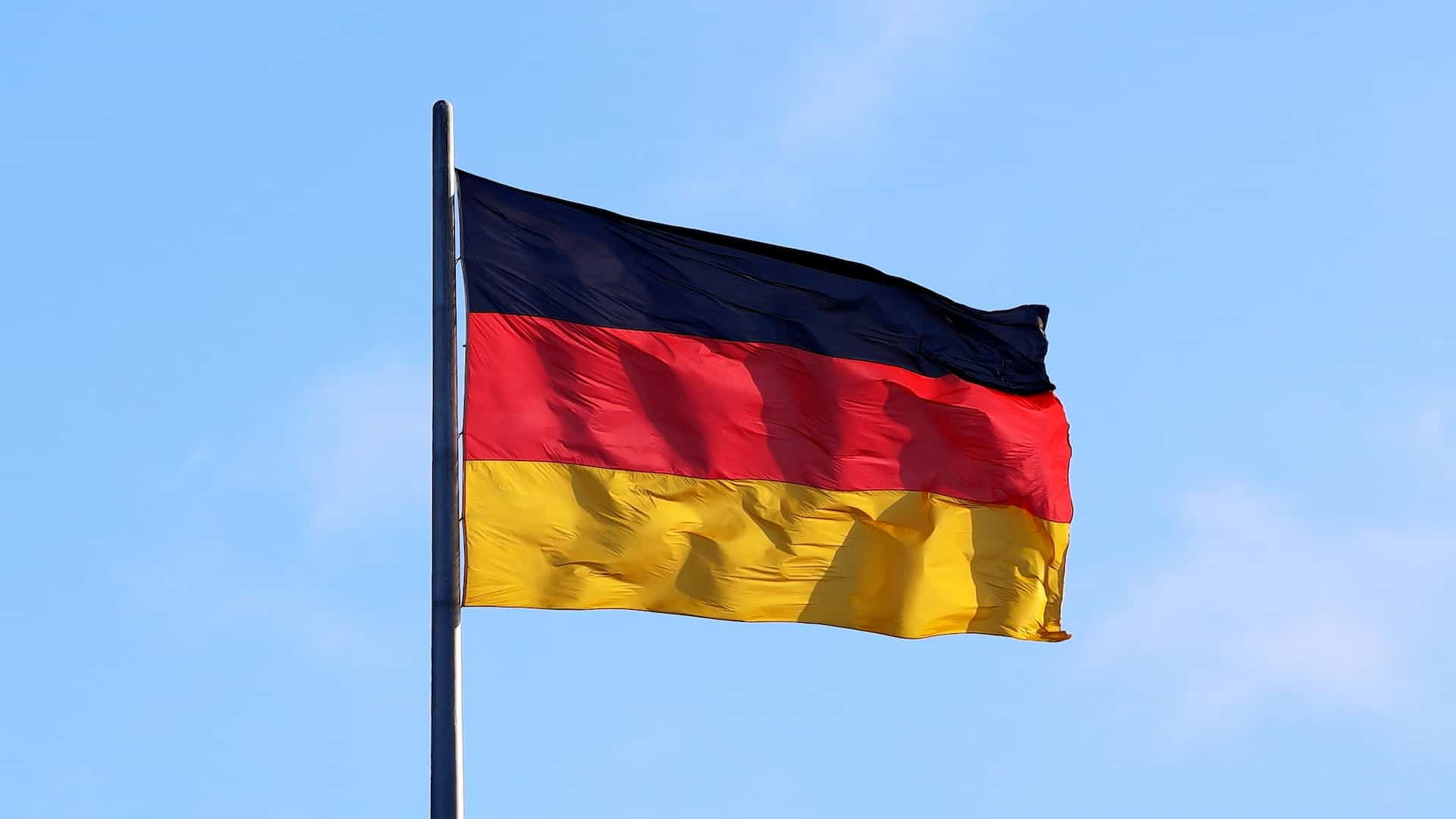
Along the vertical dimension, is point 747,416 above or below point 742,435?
above

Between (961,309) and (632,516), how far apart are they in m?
4.46

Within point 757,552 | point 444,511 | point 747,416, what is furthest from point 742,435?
point 444,511

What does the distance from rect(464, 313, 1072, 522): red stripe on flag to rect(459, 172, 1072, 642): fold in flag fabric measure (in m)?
0.02

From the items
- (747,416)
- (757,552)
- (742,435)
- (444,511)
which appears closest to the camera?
(444,511)

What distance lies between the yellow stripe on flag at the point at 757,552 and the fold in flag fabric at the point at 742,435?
0.02 m

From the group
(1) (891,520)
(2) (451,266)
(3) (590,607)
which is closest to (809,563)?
(1) (891,520)

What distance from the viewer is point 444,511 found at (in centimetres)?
1262

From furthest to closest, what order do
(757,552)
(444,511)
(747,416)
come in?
(747,416), (757,552), (444,511)

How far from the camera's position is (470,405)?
13.8m

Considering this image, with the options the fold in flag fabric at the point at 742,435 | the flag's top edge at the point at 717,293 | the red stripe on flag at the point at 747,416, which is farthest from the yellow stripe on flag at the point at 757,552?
the flag's top edge at the point at 717,293

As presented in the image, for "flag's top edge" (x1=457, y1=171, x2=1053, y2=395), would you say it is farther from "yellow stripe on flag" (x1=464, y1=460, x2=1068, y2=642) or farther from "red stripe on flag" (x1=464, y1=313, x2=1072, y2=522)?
"yellow stripe on flag" (x1=464, y1=460, x2=1068, y2=642)

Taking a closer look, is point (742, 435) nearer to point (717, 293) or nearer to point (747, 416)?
point (747, 416)

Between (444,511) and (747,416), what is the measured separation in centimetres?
373

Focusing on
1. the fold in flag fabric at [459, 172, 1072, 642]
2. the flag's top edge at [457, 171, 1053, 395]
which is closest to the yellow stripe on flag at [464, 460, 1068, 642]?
the fold in flag fabric at [459, 172, 1072, 642]
